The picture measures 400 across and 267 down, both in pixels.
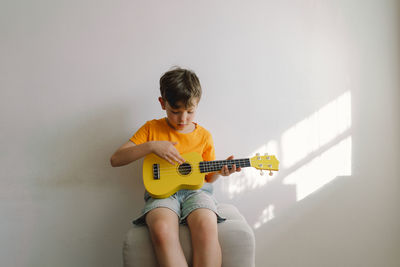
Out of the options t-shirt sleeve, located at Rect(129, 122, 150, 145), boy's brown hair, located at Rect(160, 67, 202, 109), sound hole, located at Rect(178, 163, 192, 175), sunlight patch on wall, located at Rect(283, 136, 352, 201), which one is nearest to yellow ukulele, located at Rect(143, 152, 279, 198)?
sound hole, located at Rect(178, 163, 192, 175)

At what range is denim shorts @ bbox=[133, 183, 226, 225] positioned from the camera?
Answer: 1.07 metres

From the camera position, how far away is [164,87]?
1213 mm

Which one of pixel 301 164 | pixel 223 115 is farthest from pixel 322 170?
pixel 223 115

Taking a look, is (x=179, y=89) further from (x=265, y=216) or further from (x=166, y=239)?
(x=265, y=216)

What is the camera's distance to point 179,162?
1.15 metres

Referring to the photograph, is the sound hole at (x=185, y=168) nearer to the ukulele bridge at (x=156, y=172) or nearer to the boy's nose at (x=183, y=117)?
the ukulele bridge at (x=156, y=172)

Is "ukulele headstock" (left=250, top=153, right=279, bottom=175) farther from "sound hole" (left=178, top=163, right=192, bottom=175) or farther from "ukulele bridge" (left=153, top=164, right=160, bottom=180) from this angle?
"ukulele bridge" (left=153, top=164, right=160, bottom=180)

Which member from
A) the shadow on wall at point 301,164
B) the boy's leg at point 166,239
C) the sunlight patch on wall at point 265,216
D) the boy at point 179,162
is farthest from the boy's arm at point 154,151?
the sunlight patch on wall at point 265,216

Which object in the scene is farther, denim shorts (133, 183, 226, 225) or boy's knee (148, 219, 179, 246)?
denim shorts (133, 183, 226, 225)

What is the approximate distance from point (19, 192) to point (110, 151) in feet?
1.82

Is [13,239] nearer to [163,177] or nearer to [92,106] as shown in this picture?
[92,106]

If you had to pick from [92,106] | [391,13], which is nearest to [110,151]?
[92,106]

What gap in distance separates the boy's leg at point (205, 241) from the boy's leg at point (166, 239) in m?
0.06

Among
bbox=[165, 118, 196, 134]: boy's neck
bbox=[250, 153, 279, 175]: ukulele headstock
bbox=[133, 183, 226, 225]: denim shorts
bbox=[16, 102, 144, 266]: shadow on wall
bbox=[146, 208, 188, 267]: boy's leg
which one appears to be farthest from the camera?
bbox=[16, 102, 144, 266]: shadow on wall
